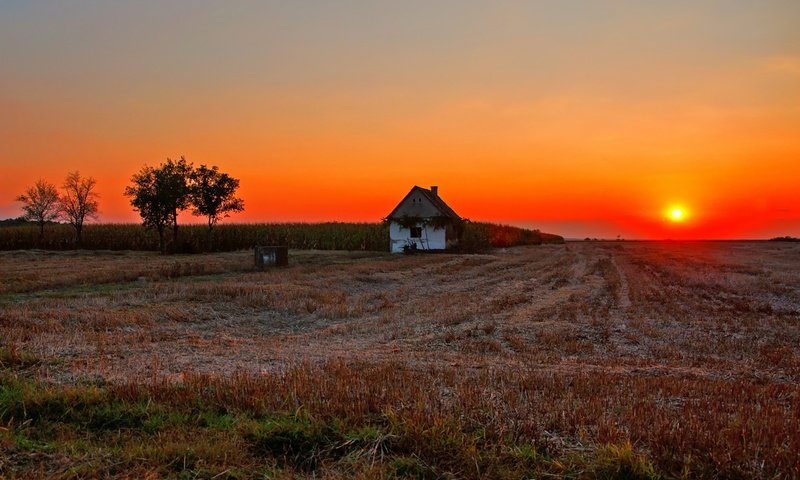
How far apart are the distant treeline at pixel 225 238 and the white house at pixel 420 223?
9.10 feet

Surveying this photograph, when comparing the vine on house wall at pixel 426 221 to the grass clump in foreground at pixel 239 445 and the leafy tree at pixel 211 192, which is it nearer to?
the leafy tree at pixel 211 192

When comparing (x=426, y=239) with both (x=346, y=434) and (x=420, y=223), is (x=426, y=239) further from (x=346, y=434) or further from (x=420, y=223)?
(x=346, y=434)

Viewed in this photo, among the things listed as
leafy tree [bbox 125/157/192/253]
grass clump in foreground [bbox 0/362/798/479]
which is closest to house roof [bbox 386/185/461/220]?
leafy tree [bbox 125/157/192/253]

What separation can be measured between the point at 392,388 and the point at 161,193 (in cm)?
4687

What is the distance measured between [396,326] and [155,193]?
40.4m

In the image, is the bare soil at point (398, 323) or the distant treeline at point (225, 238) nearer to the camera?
the bare soil at point (398, 323)

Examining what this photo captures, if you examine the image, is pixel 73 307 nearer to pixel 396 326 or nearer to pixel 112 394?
pixel 396 326

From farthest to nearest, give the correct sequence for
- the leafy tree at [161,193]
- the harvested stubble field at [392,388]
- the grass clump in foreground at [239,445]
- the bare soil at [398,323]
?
1. the leafy tree at [161,193]
2. the bare soil at [398,323]
3. the harvested stubble field at [392,388]
4. the grass clump in foreground at [239,445]

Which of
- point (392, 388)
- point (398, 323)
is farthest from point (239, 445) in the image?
point (398, 323)

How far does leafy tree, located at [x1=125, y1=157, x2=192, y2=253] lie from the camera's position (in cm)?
4947

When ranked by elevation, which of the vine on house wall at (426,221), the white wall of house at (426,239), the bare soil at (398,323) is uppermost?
the vine on house wall at (426,221)

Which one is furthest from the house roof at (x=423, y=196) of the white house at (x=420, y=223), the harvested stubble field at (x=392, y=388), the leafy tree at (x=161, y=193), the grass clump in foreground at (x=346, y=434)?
the grass clump in foreground at (x=346, y=434)

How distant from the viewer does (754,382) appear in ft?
29.7

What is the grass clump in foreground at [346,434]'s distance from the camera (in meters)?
5.20
